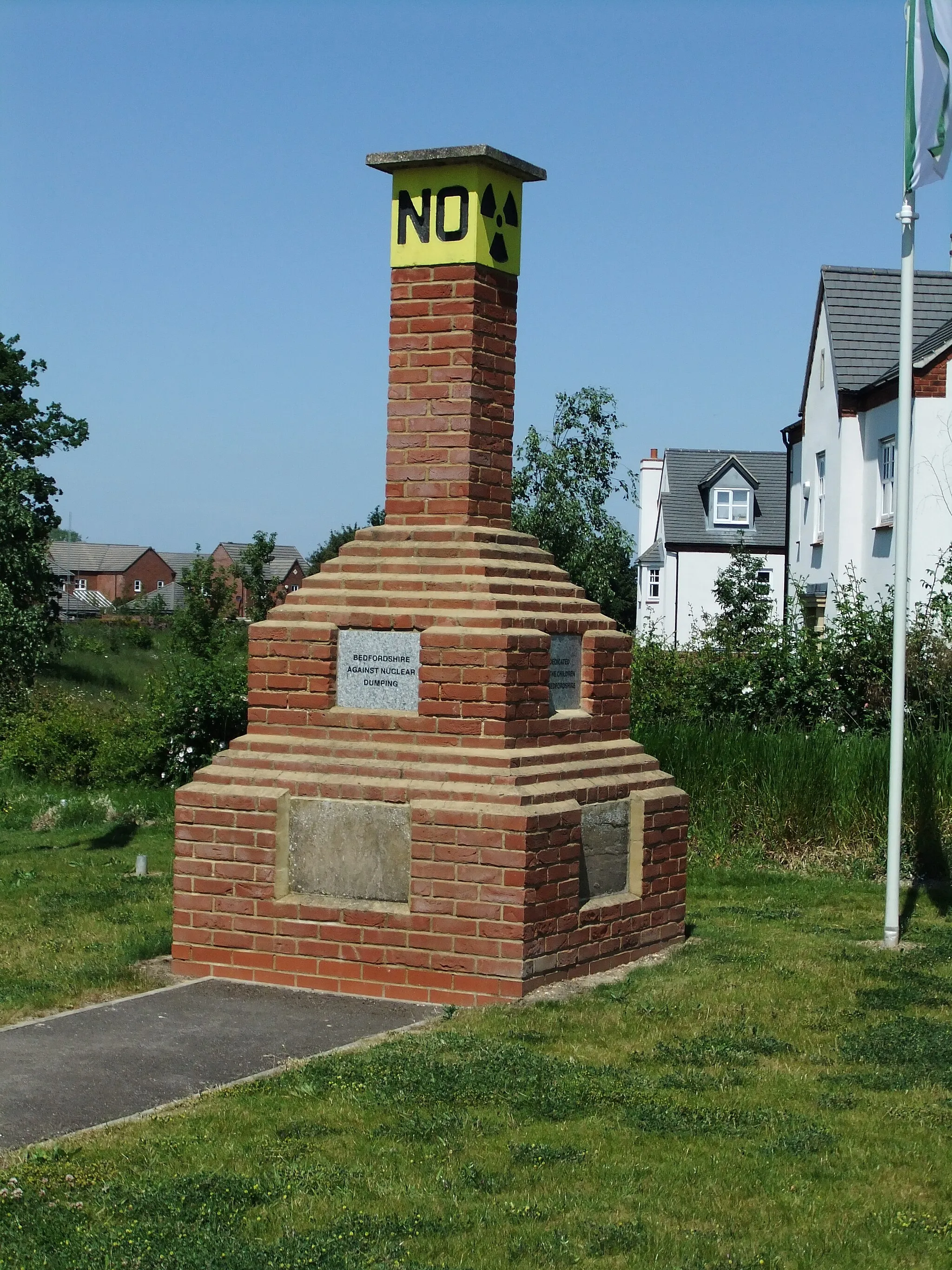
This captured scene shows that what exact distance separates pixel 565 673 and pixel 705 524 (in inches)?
1727

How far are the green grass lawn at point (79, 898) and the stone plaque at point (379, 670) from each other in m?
1.79

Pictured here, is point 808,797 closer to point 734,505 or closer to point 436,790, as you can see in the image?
point 436,790

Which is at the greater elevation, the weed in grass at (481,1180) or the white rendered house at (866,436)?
the white rendered house at (866,436)

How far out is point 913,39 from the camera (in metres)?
9.12

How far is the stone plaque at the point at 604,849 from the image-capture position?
8086mm

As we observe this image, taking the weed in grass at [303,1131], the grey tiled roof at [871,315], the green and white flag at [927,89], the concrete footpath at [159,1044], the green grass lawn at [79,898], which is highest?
the grey tiled roof at [871,315]

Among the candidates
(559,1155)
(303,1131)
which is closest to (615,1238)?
(559,1155)

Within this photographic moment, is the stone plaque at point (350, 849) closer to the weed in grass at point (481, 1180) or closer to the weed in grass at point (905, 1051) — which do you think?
the weed in grass at point (905, 1051)

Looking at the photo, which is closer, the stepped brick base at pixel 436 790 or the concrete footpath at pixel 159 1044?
the concrete footpath at pixel 159 1044

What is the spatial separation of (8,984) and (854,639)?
8939 millimetres

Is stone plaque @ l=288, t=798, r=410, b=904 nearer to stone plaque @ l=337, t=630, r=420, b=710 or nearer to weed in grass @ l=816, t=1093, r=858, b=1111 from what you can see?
stone plaque @ l=337, t=630, r=420, b=710

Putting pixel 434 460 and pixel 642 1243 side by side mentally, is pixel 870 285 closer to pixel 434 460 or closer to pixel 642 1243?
pixel 434 460

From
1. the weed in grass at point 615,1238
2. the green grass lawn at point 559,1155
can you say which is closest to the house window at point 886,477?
the green grass lawn at point 559,1155

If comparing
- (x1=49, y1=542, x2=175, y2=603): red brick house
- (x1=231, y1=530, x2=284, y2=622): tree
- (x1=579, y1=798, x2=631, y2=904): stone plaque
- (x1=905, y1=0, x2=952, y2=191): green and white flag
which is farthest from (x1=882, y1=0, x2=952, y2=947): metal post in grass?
(x1=49, y1=542, x2=175, y2=603): red brick house
